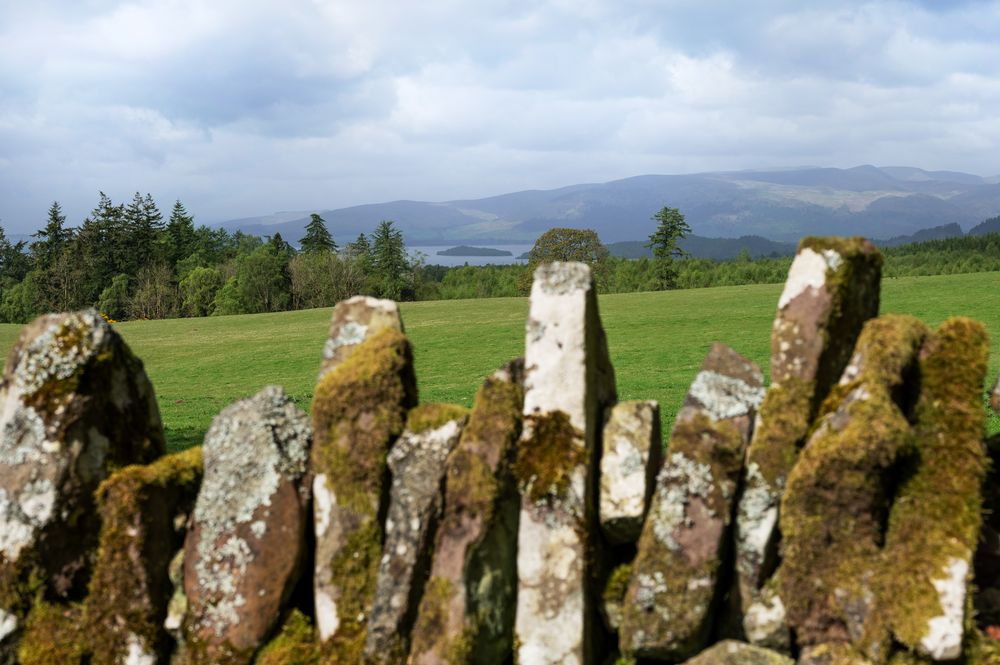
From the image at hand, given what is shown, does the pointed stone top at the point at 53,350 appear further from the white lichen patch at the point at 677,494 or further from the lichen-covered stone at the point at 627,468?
the white lichen patch at the point at 677,494

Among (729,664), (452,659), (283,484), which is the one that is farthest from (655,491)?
(283,484)

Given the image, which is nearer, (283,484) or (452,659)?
(452,659)

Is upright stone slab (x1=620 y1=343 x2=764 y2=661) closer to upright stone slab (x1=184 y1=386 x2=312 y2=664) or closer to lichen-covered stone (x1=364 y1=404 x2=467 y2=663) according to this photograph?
lichen-covered stone (x1=364 y1=404 x2=467 y2=663)

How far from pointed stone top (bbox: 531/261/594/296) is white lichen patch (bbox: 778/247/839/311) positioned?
139cm

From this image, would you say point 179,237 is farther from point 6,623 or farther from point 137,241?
point 6,623

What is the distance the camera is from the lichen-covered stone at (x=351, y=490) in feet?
18.4

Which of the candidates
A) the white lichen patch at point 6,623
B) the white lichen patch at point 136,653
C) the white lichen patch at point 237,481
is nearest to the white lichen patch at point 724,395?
the white lichen patch at point 237,481

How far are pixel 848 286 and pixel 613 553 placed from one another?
2585 millimetres

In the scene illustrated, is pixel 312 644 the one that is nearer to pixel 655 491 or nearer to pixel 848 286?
pixel 655 491

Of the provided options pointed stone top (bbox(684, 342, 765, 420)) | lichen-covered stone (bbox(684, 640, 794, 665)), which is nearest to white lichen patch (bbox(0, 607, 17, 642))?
lichen-covered stone (bbox(684, 640, 794, 665))

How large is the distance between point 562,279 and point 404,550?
2.21 m

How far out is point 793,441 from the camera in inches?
212

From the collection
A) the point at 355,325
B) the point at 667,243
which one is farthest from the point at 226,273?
the point at 355,325

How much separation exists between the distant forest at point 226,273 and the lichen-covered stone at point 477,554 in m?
72.5
